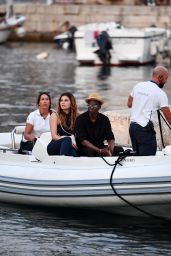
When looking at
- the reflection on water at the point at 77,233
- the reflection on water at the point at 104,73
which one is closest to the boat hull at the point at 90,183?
the reflection on water at the point at 77,233

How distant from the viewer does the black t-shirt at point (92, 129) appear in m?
12.5

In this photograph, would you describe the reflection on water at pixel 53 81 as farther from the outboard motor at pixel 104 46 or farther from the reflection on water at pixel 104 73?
the outboard motor at pixel 104 46

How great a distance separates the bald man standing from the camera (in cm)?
1195

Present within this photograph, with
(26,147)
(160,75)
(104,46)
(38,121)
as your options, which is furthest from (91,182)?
(104,46)

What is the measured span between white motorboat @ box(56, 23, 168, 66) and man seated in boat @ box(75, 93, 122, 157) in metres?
26.1

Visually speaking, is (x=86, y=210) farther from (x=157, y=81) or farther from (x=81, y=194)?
(x=157, y=81)

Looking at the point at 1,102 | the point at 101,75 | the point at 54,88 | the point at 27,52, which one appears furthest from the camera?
the point at 27,52

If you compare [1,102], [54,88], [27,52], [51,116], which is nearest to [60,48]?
[27,52]

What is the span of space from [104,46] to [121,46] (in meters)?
1.07

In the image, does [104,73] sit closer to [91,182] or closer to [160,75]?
[160,75]

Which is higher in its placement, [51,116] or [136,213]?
[51,116]

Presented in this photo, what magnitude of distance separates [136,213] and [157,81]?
1486 mm

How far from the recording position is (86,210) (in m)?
12.4

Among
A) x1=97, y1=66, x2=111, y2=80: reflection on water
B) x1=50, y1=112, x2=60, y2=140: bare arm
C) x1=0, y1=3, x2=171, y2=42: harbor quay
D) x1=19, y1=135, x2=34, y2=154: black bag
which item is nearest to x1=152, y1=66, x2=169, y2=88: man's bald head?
x1=50, y1=112, x2=60, y2=140: bare arm
